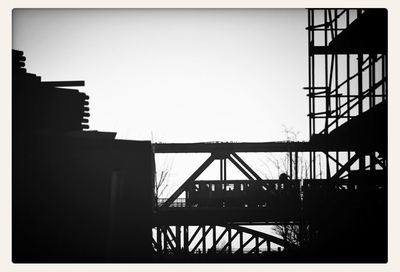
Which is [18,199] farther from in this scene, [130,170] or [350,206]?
[350,206]

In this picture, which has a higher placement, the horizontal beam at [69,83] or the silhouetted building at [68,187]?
the horizontal beam at [69,83]

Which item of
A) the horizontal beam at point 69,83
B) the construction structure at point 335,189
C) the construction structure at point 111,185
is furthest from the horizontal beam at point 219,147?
the horizontal beam at point 69,83

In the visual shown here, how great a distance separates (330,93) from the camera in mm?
22922

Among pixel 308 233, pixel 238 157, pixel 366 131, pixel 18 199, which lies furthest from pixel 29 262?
pixel 238 157

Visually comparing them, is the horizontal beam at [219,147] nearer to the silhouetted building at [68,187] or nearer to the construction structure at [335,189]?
the construction structure at [335,189]

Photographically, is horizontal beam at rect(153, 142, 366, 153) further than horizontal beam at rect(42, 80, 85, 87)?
Yes

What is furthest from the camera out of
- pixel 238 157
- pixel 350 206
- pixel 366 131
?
pixel 238 157

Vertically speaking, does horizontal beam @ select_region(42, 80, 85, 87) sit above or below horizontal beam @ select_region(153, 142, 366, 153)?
above

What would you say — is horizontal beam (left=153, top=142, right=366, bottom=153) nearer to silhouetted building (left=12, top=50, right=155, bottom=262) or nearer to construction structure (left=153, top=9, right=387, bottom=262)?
construction structure (left=153, top=9, right=387, bottom=262)

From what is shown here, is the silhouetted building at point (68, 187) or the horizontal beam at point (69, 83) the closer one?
the silhouetted building at point (68, 187)

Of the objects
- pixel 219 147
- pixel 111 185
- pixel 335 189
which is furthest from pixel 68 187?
pixel 219 147

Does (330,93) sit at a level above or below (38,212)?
above

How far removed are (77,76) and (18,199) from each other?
3.98 m

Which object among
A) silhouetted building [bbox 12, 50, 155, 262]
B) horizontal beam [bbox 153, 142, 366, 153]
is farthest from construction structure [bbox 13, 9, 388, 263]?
horizontal beam [bbox 153, 142, 366, 153]
